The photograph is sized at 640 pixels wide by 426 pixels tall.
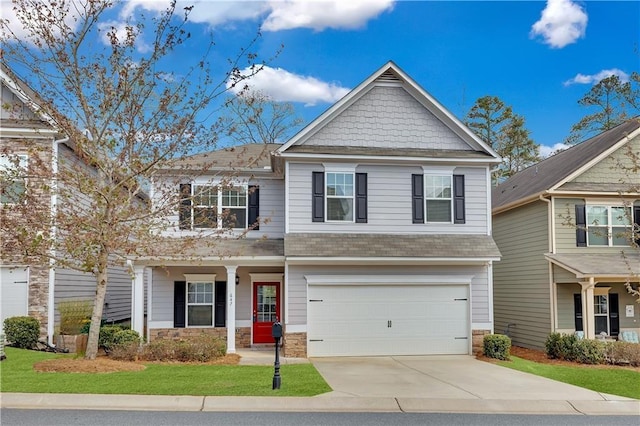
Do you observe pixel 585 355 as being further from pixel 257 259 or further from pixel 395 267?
pixel 257 259

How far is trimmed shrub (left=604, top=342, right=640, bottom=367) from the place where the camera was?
1569 centimetres

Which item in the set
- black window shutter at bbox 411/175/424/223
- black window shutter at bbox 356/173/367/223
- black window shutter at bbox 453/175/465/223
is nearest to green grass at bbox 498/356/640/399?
black window shutter at bbox 453/175/465/223

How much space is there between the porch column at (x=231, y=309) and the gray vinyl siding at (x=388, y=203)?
2143 millimetres

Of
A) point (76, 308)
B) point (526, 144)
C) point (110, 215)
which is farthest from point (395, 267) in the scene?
point (526, 144)

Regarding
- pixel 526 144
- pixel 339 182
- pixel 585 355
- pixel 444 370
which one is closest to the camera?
pixel 444 370

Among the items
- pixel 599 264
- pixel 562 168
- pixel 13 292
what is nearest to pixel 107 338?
pixel 13 292

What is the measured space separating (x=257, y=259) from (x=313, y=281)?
5.75 ft

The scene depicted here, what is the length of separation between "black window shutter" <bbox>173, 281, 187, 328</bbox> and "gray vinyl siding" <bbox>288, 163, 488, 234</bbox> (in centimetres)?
403

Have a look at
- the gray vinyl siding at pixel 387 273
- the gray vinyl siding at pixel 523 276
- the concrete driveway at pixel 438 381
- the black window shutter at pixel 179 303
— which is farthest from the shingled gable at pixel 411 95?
the concrete driveway at pixel 438 381

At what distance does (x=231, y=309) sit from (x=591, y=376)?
953cm

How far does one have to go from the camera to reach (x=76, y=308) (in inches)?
704

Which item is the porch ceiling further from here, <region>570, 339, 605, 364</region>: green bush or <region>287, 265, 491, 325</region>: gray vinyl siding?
<region>287, 265, 491, 325</region>: gray vinyl siding

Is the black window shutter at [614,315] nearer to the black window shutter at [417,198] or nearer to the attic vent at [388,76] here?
the black window shutter at [417,198]

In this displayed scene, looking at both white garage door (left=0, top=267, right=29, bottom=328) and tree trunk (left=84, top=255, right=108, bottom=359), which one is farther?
white garage door (left=0, top=267, right=29, bottom=328)
